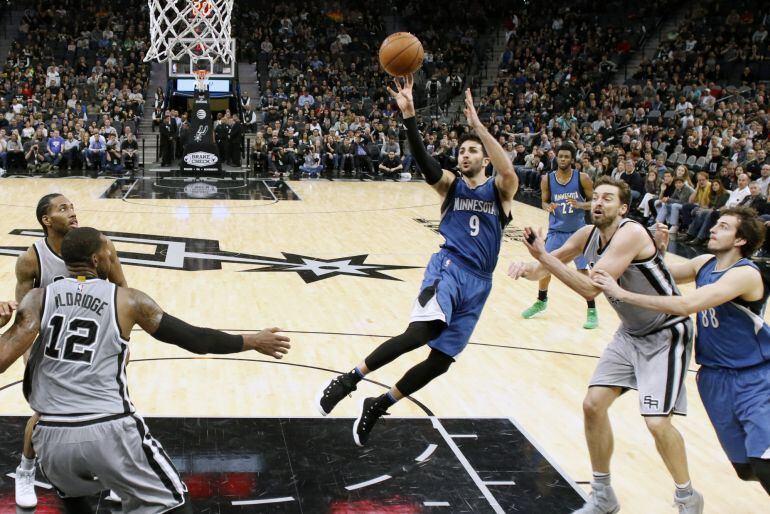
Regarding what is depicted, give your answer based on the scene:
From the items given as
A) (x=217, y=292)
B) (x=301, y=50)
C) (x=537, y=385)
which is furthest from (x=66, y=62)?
(x=537, y=385)

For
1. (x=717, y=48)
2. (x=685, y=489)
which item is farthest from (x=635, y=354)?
(x=717, y=48)

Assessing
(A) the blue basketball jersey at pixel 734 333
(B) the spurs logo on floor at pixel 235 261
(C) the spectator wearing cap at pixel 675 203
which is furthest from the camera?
(C) the spectator wearing cap at pixel 675 203

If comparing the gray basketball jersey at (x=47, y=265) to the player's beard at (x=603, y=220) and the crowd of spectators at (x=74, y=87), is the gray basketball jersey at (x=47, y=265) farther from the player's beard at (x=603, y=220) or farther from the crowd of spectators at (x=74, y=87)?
the crowd of spectators at (x=74, y=87)

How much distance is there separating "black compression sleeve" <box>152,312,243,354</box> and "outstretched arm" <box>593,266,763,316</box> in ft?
5.20

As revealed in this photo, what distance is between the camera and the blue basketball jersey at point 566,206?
8023mm

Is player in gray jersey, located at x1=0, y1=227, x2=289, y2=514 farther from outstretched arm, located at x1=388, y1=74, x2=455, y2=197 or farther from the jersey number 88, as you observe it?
the jersey number 88

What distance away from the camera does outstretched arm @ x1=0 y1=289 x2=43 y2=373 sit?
313cm

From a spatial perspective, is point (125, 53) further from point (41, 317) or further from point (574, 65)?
point (41, 317)

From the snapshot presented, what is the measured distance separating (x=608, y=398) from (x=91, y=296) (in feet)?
7.98

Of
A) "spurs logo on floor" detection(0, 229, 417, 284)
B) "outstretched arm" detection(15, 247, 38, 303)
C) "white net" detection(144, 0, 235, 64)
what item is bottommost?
"spurs logo on floor" detection(0, 229, 417, 284)

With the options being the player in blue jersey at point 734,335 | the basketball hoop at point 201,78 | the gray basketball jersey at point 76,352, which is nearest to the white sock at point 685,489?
the player in blue jersey at point 734,335

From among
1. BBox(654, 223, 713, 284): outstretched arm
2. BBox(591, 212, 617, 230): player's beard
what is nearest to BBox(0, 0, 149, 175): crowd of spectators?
BBox(591, 212, 617, 230): player's beard

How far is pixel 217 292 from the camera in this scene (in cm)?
875

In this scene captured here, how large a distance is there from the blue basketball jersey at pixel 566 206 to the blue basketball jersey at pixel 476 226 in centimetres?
321
